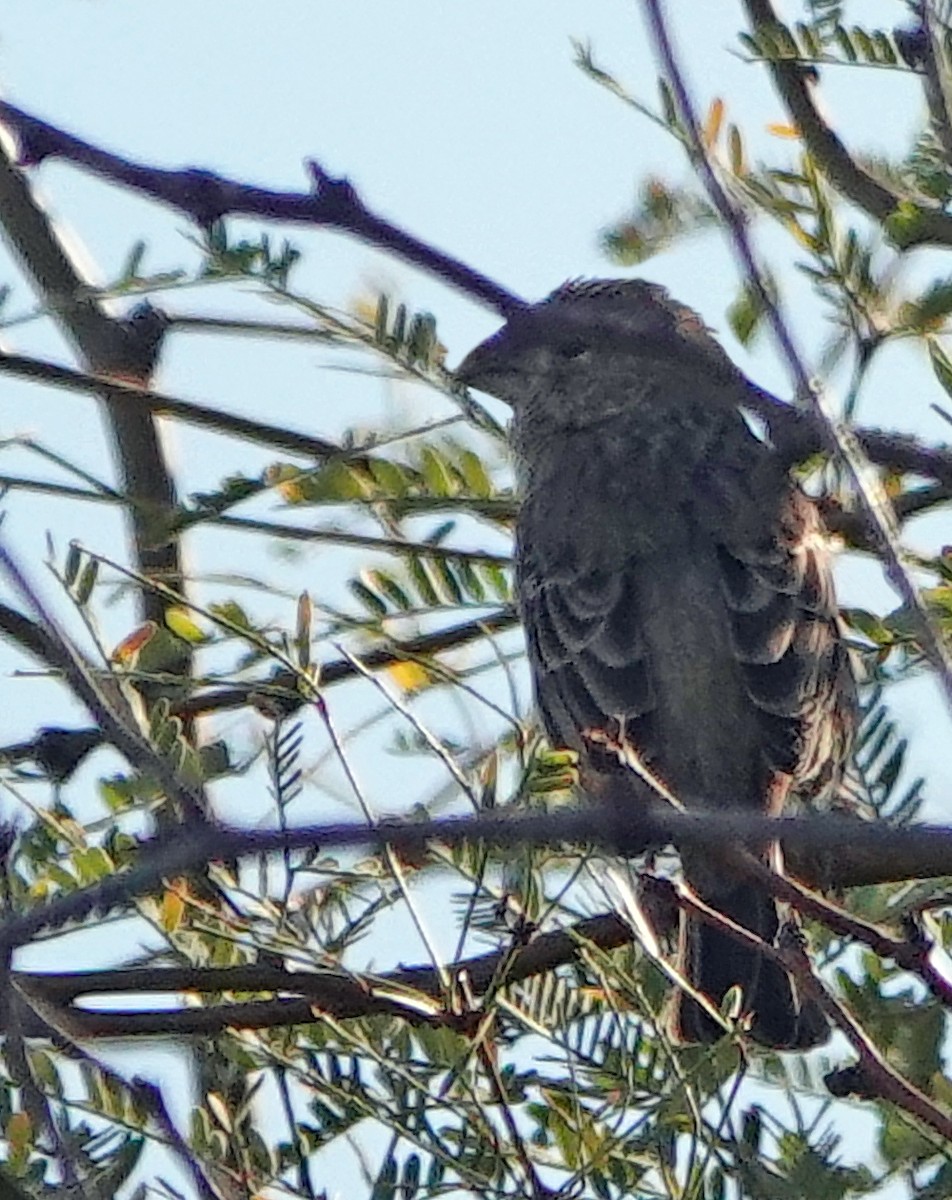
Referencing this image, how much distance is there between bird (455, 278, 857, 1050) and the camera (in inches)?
186

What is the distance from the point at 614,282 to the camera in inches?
253

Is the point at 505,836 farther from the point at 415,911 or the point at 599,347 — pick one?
the point at 599,347

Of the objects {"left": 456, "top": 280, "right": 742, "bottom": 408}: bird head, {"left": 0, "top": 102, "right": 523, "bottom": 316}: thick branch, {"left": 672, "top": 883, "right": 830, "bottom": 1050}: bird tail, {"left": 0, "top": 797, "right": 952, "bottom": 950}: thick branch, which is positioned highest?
{"left": 456, "top": 280, "right": 742, "bottom": 408}: bird head

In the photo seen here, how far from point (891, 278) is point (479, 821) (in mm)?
2104

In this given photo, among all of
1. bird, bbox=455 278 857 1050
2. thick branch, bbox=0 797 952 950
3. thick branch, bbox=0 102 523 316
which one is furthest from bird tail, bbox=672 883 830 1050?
thick branch, bbox=0 797 952 950

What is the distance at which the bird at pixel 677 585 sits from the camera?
15.5 feet

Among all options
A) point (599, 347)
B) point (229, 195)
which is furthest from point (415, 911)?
point (599, 347)

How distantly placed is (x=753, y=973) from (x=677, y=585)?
1.11m

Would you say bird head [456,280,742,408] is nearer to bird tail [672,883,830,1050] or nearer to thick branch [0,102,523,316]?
bird tail [672,883,830,1050]

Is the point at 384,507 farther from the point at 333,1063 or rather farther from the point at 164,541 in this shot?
the point at 333,1063

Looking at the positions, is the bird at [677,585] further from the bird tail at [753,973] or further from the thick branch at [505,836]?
the thick branch at [505,836]

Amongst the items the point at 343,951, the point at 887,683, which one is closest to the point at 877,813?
the point at 887,683

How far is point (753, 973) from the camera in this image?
4480mm

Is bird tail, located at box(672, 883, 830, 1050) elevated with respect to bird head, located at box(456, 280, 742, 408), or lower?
lower
